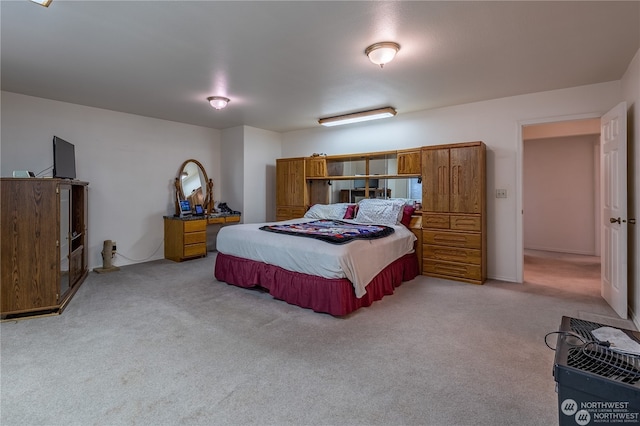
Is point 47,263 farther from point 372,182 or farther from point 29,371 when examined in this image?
point 372,182

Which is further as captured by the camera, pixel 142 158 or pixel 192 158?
pixel 192 158

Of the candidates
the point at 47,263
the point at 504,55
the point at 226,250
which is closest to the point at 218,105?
the point at 226,250

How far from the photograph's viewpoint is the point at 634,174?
3176 millimetres

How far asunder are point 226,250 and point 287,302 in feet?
4.02

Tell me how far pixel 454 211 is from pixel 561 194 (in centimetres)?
372

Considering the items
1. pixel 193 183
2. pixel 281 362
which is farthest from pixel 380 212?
pixel 193 183

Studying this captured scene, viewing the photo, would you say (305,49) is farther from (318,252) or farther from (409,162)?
(409,162)

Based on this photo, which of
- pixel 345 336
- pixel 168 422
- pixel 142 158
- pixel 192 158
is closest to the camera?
pixel 168 422

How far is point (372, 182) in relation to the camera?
5695mm

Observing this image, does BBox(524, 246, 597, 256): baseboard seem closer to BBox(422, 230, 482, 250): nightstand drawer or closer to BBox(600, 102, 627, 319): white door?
BBox(600, 102, 627, 319): white door

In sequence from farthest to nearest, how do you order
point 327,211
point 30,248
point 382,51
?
point 327,211, point 30,248, point 382,51

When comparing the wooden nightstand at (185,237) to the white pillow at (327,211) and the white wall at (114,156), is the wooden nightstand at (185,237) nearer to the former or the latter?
the white wall at (114,156)

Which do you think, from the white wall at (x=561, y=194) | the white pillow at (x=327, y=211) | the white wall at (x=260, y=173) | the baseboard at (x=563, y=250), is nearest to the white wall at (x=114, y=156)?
the white wall at (x=260, y=173)

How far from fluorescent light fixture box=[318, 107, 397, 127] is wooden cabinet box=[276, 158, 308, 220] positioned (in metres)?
0.91
